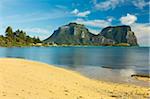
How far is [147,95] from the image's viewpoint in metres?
20.2

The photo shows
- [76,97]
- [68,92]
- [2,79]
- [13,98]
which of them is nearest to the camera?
[13,98]

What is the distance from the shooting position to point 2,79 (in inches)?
757

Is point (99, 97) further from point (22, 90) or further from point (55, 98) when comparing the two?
point (22, 90)

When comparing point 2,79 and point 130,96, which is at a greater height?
point 2,79

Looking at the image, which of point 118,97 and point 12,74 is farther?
point 12,74

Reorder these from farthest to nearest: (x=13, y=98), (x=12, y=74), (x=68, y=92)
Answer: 1. (x=12, y=74)
2. (x=68, y=92)
3. (x=13, y=98)

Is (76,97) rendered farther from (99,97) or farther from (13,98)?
(13,98)

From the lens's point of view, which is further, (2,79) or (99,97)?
(2,79)

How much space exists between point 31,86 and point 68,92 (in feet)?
8.33

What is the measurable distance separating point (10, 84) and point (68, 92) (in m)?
3.92

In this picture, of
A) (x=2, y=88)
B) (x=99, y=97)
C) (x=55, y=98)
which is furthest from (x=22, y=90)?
(x=99, y=97)

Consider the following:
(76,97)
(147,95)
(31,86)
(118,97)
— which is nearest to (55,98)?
(76,97)

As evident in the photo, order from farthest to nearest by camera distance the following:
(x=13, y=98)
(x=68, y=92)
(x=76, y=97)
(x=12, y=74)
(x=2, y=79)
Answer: (x=12, y=74) → (x=2, y=79) → (x=68, y=92) → (x=76, y=97) → (x=13, y=98)

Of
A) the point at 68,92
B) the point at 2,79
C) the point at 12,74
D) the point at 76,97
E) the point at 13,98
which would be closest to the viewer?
the point at 13,98
